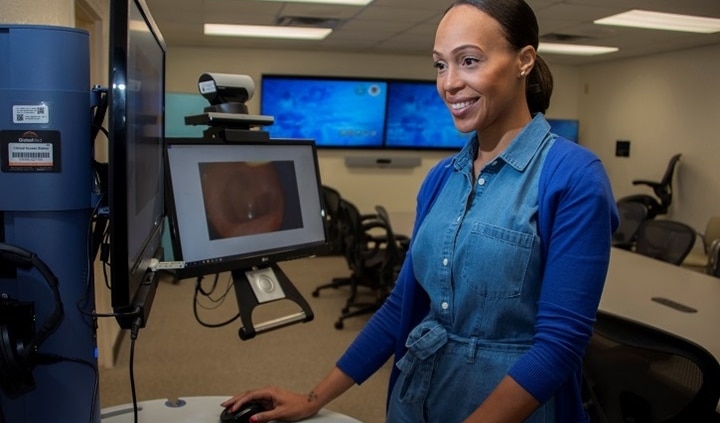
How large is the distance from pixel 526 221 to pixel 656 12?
4534mm

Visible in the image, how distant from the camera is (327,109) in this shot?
22.6 ft

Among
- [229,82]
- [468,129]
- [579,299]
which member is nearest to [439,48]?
[468,129]

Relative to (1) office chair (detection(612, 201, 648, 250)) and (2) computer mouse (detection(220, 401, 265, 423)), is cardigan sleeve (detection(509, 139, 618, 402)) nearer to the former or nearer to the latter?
(2) computer mouse (detection(220, 401, 265, 423))

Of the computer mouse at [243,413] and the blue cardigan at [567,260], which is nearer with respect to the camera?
the blue cardigan at [567,260]

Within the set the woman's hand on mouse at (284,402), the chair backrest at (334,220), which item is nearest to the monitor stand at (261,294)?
the woman's hand on mouse at (284,402)

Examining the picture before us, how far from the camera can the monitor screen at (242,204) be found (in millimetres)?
1353

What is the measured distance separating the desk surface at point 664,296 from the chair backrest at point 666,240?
0.38 metres

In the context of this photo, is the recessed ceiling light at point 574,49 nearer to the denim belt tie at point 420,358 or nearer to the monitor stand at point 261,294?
the monitor stand at point 261,294

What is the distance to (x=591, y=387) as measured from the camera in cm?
173

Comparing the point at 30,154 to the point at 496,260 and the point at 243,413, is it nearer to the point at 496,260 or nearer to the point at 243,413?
the point at 243,413

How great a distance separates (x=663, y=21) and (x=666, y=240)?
2.29m

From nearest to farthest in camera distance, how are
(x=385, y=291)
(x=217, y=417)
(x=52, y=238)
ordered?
(x=52, y=238), (x=217, y=417), (x=385, y=291)

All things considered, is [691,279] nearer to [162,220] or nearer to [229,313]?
[162,220]

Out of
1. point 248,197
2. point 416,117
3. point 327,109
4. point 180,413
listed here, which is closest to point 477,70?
point 248,197
